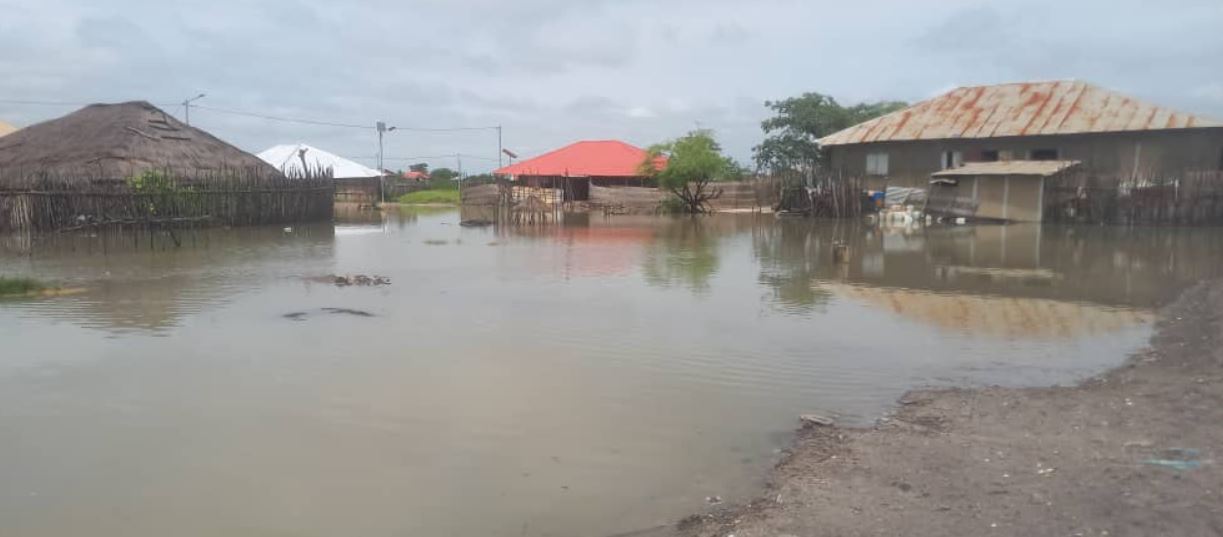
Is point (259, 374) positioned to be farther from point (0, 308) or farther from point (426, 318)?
point (0, 308)

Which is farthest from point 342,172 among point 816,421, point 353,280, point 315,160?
point 816,421

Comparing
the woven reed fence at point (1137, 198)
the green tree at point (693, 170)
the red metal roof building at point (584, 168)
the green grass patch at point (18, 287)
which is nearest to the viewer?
the green grass patch at point (18, 287)

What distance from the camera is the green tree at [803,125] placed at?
36.2 metres

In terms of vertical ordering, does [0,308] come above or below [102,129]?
below

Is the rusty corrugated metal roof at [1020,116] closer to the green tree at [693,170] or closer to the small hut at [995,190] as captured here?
the small hut at [995,190]

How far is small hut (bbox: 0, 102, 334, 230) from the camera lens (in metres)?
19.3

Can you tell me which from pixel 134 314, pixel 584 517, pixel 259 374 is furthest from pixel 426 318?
pixel 584 517

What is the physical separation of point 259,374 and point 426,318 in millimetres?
2605

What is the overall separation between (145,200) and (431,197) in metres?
29.6

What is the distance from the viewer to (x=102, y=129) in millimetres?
25281

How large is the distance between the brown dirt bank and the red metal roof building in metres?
32.5

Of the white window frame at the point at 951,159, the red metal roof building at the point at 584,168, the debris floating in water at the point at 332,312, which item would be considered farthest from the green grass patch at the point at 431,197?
the debris floating in water at the point at 332,312

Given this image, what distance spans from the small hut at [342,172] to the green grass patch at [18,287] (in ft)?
109

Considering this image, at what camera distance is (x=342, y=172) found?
45531 mm
